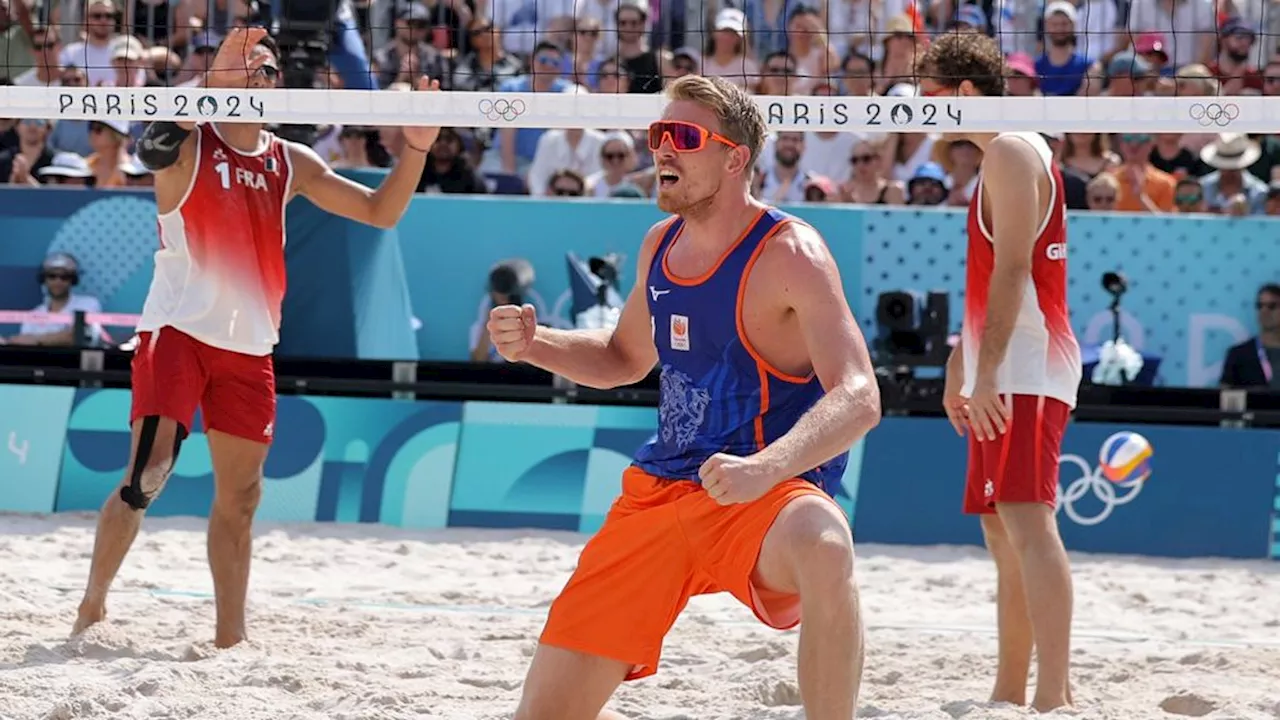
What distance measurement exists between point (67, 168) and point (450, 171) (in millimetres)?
1905

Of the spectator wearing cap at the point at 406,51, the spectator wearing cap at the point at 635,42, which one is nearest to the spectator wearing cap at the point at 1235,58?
the spectator wearing cap at the point at 635,42

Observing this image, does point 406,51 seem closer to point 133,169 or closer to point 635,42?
point 635,42

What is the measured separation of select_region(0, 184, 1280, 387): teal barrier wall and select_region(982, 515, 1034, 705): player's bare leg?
350cm

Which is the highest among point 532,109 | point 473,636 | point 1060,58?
point 1060,58

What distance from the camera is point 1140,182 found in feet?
30.2

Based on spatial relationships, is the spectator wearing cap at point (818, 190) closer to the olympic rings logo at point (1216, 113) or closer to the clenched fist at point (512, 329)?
the olympic rings logo at point (1216, 113)

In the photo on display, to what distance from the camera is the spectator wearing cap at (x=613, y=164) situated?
9.30m

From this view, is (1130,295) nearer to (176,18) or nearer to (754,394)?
(754,394)

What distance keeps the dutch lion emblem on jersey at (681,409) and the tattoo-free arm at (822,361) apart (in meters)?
0.24

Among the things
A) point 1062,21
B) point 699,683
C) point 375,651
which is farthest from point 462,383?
point 1062,21

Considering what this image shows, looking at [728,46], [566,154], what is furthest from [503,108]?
[728,46]

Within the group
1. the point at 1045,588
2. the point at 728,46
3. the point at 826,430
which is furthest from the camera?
the point at 728,46

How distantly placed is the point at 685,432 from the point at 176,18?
26.2 feet

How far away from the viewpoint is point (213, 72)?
17.3 ft
